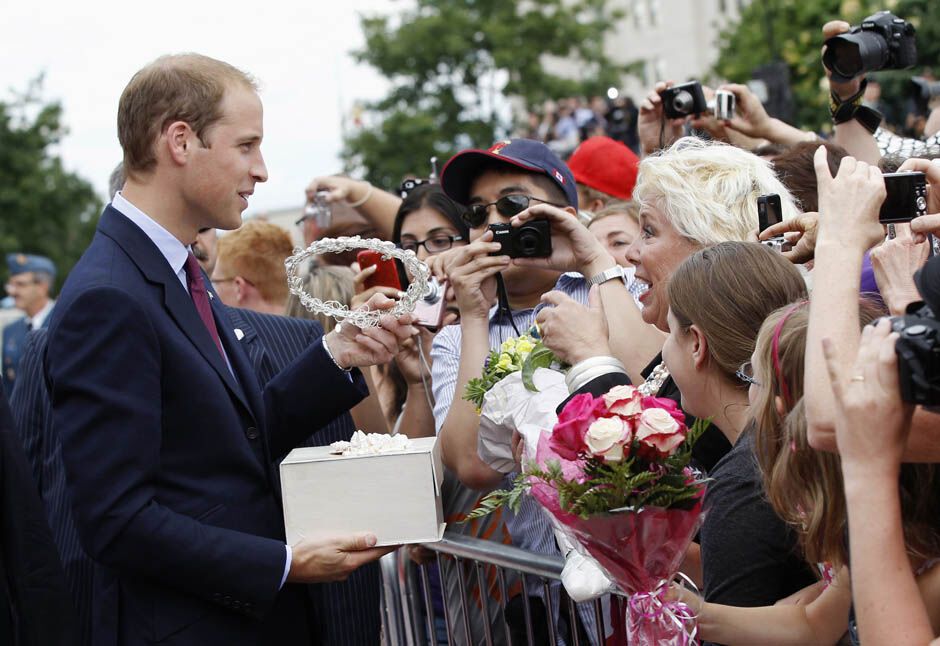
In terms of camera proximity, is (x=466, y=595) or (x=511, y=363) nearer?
(x=511, y=363)

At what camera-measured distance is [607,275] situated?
3.76m

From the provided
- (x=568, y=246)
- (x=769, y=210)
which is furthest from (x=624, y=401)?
(x=568, y=246)

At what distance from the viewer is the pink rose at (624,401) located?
247cm

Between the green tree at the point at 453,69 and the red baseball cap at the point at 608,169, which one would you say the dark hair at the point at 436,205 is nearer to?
the red baseball cap at the point at 608,169

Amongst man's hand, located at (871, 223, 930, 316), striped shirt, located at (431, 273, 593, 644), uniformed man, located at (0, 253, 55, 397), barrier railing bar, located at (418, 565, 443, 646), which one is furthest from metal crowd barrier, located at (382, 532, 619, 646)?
uniformed man, located at (0, 253, 55, 397)

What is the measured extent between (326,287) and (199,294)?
2.14 metres

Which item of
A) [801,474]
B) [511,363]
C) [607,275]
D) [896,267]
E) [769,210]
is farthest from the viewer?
[607,275]

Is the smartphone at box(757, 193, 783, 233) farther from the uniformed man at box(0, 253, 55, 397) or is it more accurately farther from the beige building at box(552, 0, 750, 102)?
the beige building at box(552, 0, 750, 102)

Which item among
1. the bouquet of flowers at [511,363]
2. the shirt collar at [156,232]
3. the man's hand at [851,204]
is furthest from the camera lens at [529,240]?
the man's hand at [851,204]

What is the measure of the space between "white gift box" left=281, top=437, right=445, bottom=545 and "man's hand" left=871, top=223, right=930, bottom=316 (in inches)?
48.9

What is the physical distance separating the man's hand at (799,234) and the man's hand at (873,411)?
104cm

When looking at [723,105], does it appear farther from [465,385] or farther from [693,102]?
[465,385]

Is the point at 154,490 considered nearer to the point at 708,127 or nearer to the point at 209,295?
the point at 209,295

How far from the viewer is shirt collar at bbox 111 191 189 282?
308 cm
